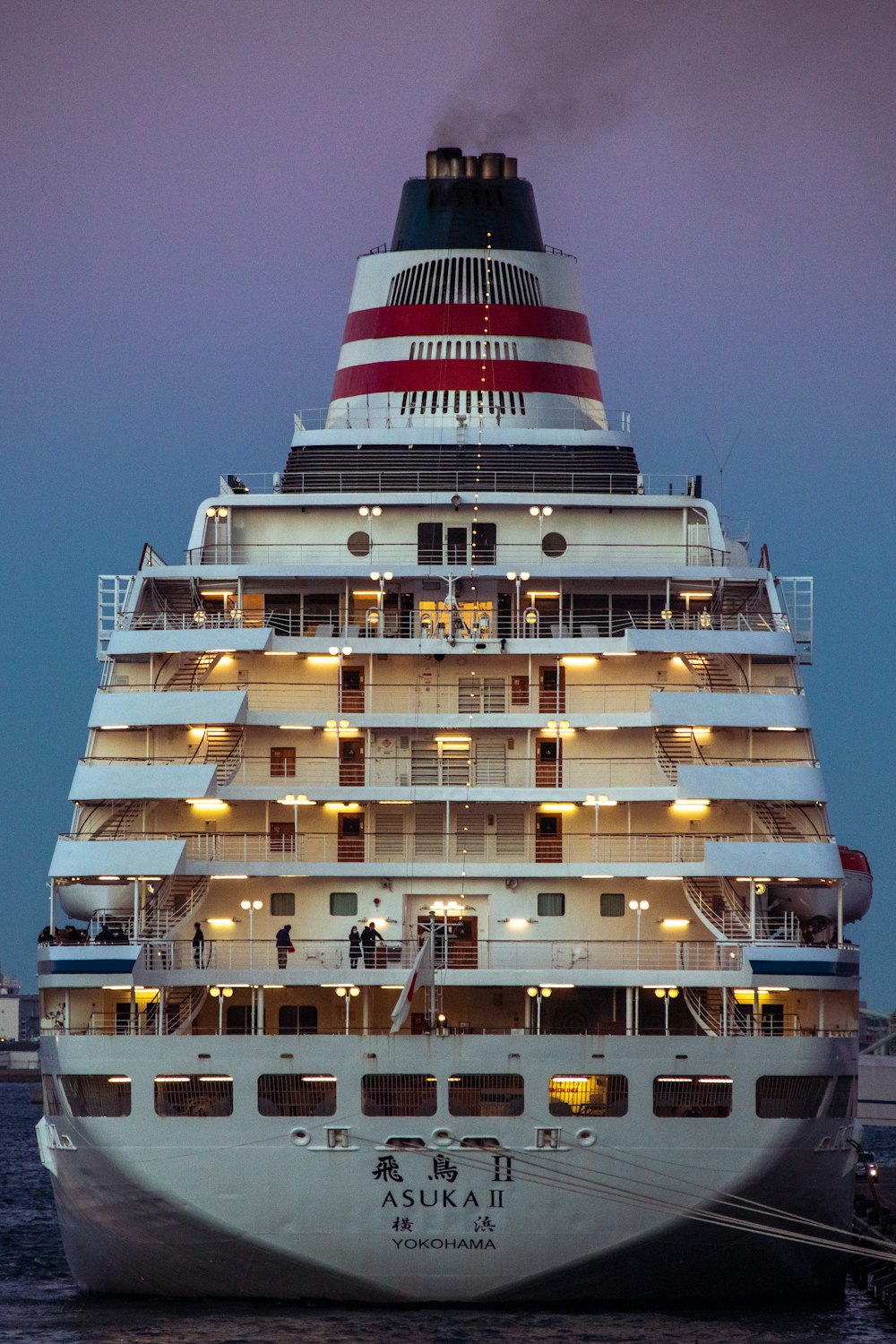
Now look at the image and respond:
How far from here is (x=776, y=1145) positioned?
152 ft

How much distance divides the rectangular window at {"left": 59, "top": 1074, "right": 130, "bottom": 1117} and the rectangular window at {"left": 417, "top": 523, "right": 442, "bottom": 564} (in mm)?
13156

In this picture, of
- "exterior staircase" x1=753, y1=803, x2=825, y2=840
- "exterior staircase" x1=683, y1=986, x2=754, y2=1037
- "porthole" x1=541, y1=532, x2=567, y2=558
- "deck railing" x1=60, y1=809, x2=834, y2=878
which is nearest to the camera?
"exterior staircase" x1=683, y1=986, x2=754, y2=1037

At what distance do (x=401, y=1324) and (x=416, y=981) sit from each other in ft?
20.0

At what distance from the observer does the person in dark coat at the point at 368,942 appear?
48375 millimetres

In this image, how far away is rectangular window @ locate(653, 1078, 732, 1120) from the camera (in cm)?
4603

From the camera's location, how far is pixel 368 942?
159ft

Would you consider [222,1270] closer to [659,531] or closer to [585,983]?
[585,983]

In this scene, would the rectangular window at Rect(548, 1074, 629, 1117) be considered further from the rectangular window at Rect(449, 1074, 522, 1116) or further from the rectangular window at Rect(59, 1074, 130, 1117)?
the rectangular window at Rect(59, 1074, 130, 1117)

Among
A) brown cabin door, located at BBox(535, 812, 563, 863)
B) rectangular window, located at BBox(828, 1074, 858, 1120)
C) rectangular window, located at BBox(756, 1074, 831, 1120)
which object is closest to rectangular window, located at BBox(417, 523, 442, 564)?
brown cabin door, located at BBox(535, 812, 563, 863)

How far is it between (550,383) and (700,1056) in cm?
2007

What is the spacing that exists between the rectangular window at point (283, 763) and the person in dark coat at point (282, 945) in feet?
12.0

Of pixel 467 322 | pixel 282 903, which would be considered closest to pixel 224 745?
pixel 282 903

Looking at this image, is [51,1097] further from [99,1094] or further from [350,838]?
[350,838]

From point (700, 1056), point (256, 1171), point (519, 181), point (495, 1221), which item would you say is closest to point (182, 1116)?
point (256, 1171)
